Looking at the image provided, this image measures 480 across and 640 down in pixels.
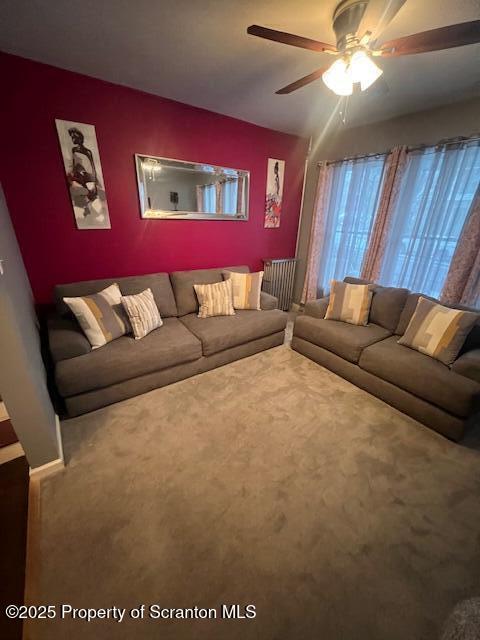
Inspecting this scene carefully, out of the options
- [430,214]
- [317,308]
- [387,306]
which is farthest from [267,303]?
[430,214]

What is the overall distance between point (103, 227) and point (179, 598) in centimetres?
264

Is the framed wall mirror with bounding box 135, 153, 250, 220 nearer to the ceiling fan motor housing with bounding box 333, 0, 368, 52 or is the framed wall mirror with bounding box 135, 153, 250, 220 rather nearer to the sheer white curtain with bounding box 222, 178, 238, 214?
the sheer white curtain with bounding box 222, 178, 238, 214

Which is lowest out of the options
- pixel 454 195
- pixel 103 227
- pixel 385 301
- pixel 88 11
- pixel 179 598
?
pixel 179 598

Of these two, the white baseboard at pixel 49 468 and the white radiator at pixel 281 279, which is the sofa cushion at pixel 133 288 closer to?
the white baseboard at pixel 49 468

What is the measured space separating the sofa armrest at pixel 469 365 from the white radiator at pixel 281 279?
2335 mm

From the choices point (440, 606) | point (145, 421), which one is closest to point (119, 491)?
point (145, 421)

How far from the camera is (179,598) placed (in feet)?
3.32

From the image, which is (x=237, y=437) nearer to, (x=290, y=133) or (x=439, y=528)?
(x=439, y=528)

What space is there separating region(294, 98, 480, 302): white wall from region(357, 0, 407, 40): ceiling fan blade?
1.61 meters

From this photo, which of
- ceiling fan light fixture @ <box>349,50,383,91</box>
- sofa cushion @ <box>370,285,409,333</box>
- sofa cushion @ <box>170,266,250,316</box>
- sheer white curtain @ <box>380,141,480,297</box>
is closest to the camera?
ceiling fan light fixture @ <box>349,50,383,91</box>

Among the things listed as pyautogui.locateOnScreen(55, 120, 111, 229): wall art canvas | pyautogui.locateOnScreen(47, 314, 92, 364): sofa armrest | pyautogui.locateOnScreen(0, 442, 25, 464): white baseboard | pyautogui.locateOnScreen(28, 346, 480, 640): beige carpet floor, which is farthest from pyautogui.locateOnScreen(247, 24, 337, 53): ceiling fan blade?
pyautogui.locateOnScreen(0, 442, 25, 464): white baseboard

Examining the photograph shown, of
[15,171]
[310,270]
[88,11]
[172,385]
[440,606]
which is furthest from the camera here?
[310,270]

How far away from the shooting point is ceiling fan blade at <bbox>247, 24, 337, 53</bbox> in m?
1.09

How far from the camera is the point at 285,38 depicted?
1.15 metres
